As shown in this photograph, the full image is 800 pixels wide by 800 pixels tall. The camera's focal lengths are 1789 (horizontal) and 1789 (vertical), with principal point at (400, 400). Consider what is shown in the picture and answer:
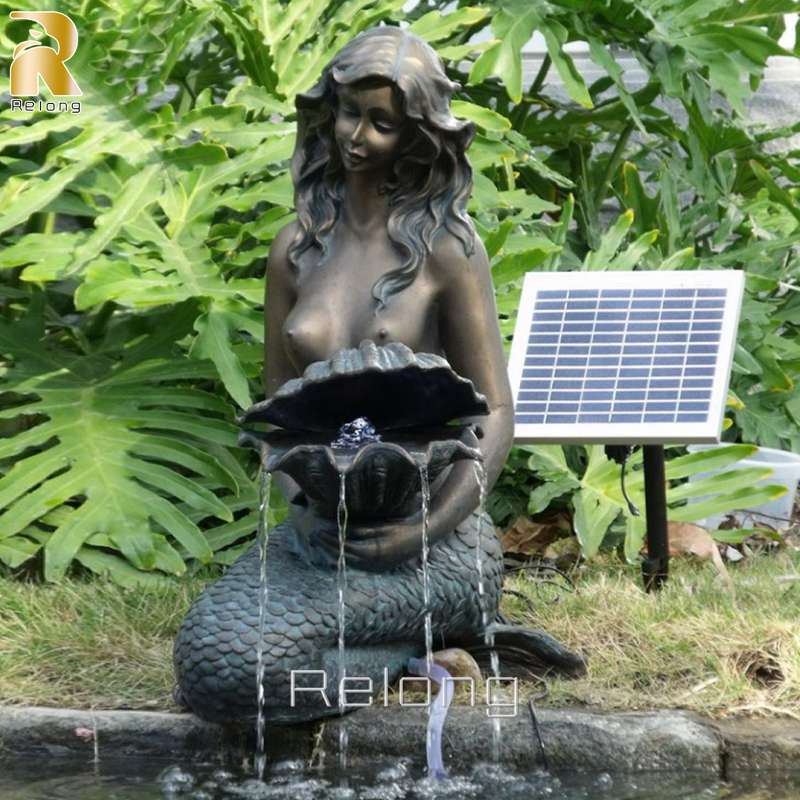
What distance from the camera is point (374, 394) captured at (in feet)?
14.5

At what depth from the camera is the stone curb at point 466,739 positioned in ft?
14.7

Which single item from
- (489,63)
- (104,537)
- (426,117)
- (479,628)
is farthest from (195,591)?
(489,63)

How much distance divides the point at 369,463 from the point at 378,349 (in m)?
0.28

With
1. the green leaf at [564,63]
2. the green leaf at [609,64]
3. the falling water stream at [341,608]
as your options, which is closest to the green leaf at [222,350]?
the falling water stream at [341,608]

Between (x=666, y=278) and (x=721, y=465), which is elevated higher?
(x=666, y=278)

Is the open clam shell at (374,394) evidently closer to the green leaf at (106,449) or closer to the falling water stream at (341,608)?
the falling water stream at (341,608)

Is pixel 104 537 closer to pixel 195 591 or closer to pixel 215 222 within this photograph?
→ pixel 195 591

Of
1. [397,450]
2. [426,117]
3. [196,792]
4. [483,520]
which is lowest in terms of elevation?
[196,792]

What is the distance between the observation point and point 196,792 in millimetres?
4395

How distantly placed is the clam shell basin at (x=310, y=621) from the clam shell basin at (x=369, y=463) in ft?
0.68

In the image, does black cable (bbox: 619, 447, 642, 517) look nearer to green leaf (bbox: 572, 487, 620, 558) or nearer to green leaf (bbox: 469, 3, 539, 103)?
green leaf (bbox: 572, 487, 620, 558)

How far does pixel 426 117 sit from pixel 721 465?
104 inches

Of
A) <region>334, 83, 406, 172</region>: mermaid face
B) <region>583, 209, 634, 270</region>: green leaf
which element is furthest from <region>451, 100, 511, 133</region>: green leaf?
<region>334, 83, 406, 172</region>: mermaid face

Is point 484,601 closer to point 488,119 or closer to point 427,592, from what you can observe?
point 427,592
